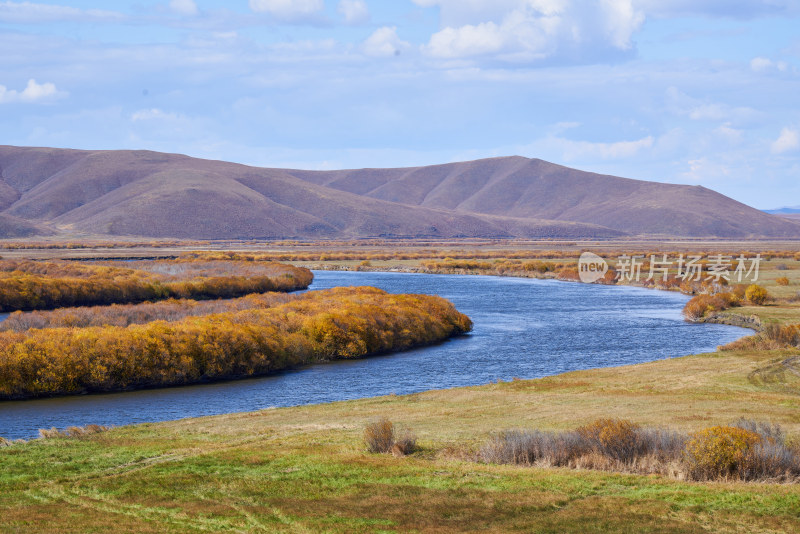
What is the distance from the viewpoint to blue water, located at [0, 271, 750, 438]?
92.7 ft

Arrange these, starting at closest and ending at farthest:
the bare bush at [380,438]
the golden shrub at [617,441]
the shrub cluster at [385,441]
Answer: the golden shrub at [617,441], the shrub cluster at [385,441], the bare bush at [380,438]

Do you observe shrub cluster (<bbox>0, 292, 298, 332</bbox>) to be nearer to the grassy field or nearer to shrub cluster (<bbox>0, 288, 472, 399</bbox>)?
shrub cluster (<bbox>0, 288, 472, 399</bbox>)

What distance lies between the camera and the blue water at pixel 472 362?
28250 millimetres

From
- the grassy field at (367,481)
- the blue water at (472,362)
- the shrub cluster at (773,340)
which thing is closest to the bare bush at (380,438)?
the grassy field at (367,481)

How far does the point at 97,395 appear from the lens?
31.0m

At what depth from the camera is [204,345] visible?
114 feet

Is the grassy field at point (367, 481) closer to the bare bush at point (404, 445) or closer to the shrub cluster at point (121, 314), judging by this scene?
the bare bush at point (404, 445)

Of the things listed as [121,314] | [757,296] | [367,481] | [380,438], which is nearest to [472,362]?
[380,438]

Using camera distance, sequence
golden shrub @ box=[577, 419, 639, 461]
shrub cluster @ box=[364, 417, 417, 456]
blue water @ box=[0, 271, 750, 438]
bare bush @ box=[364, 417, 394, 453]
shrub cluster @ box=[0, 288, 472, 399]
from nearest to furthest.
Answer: golden shrub @ box=[577, 419, 639, 461]
shrub cluster @ box=[364, 417, 417, 456]
bare bush @ box=[364, 417, 394, 453]
blue water @ box=[0, 271, 750, 438]
shrub cluster @ box=[0, 288, 472, 399]

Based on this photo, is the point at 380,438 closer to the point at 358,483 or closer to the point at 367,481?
the point at 367,481

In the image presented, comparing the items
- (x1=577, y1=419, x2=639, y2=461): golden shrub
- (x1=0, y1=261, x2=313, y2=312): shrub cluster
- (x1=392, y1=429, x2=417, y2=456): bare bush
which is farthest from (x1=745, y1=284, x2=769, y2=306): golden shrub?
(x1=392, y1=429, x2=417, y2=456): bare bush

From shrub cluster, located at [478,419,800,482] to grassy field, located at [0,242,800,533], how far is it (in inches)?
24.4

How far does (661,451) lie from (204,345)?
75.1 feet

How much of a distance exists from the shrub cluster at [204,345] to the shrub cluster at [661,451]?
1952cm
